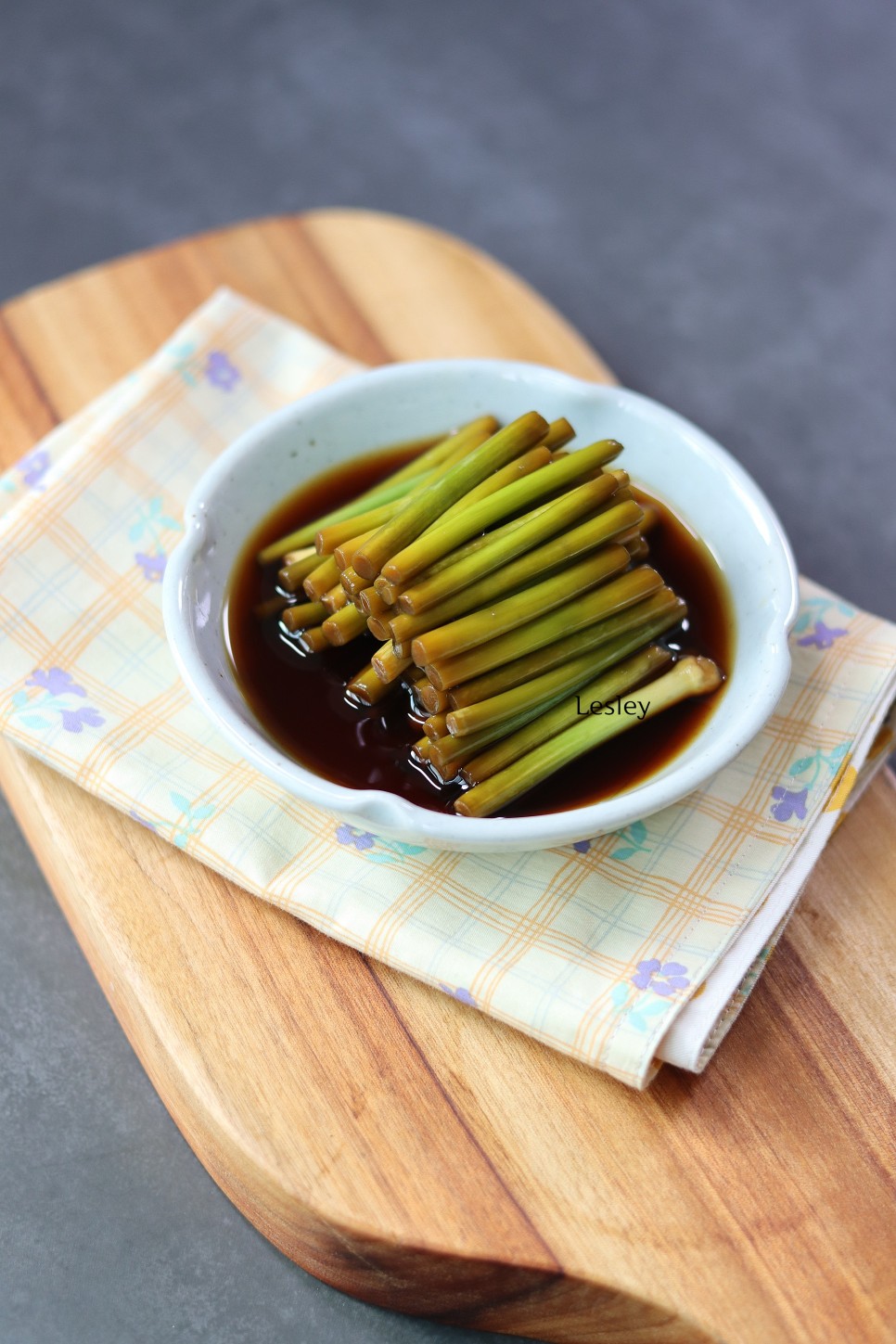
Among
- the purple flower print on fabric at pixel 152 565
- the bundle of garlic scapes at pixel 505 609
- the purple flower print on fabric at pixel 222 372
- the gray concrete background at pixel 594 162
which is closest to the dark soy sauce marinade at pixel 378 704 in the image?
the bundle of garlic scapes at pixel 505 609

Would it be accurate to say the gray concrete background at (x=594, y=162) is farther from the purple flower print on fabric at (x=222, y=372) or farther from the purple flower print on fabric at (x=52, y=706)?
the purple flower print on fabric at (x=52, y=706)

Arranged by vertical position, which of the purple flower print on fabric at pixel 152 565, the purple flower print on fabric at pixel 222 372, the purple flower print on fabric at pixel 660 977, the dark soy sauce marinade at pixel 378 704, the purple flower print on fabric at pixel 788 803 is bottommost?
the purple flower print on fabric at pixel 788 803

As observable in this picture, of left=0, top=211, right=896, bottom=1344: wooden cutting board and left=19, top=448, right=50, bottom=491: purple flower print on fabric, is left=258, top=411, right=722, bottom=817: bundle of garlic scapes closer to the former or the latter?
left=0, top=211, right=896, bottom=1344: wooden cutting board

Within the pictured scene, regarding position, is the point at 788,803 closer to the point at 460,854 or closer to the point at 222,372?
the point at 460,854

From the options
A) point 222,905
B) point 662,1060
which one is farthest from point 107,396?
point 662,1060

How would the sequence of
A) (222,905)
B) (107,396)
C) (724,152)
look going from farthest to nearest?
(724,152) < (107,396) < (222,905)

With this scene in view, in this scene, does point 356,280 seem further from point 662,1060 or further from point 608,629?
point 662,1060
